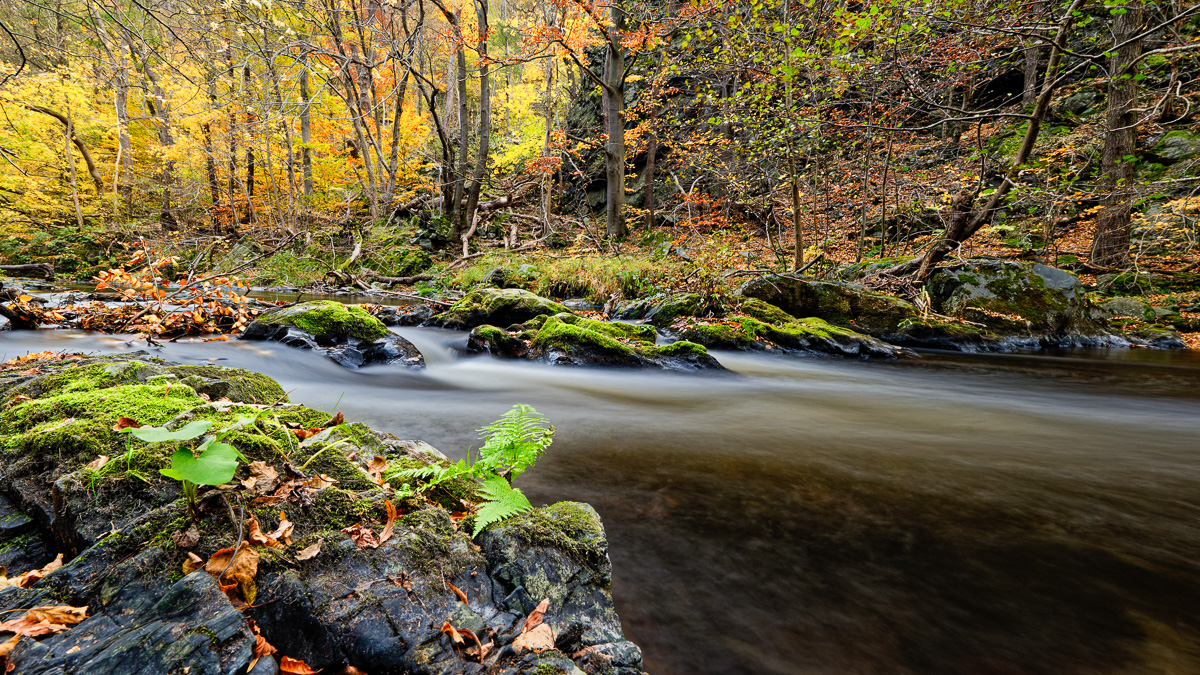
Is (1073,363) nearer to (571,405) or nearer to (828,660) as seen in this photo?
(571,405)

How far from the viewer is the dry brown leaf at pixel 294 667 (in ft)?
4.16

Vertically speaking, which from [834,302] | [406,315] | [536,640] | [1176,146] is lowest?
[536,640]

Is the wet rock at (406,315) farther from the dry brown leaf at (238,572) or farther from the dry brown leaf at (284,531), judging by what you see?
the dry brown leaf at (238,572)

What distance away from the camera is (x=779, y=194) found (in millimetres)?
16391

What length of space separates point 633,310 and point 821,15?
6779 millimetres

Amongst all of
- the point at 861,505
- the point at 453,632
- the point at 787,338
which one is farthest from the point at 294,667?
the point at 787,338

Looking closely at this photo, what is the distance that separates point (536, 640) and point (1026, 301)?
12.2 meters

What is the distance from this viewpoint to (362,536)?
5.44 ft

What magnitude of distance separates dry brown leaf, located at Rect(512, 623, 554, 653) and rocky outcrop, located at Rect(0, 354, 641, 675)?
18 millimetres

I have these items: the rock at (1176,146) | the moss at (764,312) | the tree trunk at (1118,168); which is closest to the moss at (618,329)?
the moss at (764,312)

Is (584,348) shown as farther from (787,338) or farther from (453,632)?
(453,632)

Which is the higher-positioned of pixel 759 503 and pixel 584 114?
pixel 584 114

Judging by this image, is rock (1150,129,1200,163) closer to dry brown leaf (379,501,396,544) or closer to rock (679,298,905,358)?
rock (679,298,905,358)

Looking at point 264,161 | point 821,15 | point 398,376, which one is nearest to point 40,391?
point 398,376
